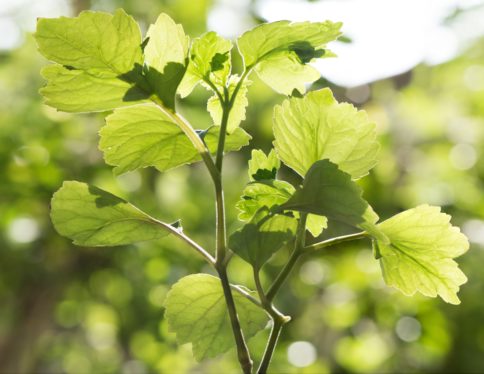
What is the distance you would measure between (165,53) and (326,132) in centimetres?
9

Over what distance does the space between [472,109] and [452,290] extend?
1.91 metres

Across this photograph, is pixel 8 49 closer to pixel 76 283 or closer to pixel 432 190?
pixel 76 283

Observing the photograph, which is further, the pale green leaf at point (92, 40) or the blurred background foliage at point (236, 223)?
the blurred background foliage at point (236, 223)

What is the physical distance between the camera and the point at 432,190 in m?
1.89

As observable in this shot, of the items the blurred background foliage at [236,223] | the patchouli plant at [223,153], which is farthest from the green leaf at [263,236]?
the blurred background foliage at [236,223]

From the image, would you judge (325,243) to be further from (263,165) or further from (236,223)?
(236,223)

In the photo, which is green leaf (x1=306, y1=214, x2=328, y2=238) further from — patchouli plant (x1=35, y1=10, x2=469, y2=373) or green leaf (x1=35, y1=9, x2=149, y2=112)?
green leaf (x1=35, y1=9, x2=149, y2=112)

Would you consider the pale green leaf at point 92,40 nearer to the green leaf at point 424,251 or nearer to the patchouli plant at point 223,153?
the patchouli plant at point 223,153

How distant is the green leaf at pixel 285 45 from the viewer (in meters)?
0.32

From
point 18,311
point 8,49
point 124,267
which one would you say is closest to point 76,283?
point 18,311

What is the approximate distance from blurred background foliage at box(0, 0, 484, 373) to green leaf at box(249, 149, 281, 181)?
1169 millimetres

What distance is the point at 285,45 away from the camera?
33 cm

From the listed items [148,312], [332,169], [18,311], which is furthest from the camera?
[18,311]

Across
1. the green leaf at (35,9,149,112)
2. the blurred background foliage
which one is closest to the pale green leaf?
the green leaf at (35,9,149,112)
